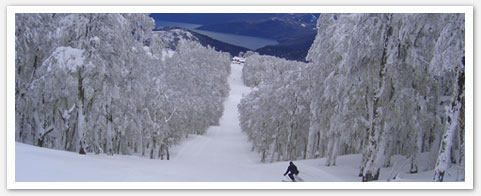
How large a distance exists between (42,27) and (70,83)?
4.08 metres

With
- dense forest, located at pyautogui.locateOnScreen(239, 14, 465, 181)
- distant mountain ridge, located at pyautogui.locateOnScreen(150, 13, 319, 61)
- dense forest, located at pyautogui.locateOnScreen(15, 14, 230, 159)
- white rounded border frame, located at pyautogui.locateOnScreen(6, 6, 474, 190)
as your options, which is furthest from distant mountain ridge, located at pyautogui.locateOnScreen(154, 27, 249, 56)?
dense forest, located at pyautogui.locateOnScreen(239, 14, 465, 181)

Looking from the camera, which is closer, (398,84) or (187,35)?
(398,84)

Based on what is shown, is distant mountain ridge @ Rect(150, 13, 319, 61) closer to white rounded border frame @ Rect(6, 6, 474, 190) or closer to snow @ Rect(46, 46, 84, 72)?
white rounded border frame @ Rect(6, 6, 474, 190)

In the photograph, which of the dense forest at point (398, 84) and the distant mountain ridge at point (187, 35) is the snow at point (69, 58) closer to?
the distant mountain ridge at point (187, 35)

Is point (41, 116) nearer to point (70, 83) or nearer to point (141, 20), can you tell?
point (70, 83)

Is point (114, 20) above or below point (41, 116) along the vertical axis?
above

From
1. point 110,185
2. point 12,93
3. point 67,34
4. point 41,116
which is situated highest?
point 67,34

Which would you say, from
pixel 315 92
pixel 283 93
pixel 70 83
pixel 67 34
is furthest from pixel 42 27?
pixel 283 93

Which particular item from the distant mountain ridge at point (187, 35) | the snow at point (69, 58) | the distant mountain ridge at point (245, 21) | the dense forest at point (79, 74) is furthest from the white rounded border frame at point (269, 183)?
the distant mountain ridge at point (187, 35)

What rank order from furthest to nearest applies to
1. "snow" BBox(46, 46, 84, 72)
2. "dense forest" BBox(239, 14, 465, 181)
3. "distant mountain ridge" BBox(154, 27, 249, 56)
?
"distant mountain ridge" BBox(154, 27, 249, 56), "snow" BBox(46, 46, 84, 72), "dense forest" BBox(239, 14, 465, 181)

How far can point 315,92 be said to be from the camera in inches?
740

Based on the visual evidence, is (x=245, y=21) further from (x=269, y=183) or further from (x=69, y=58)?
(x=69, y=58)

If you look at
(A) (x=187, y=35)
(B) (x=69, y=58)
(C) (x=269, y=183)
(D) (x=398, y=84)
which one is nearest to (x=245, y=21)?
(C) (x=269, y=183)

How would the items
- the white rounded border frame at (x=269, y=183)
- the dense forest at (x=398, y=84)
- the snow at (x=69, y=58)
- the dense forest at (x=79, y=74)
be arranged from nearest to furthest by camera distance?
1. the white rounded border frame at (x=269, y=183)
2. the dense forest at (x=398, y=84)
3. the snow at (x=69, y=58)
4. the dense forest at (x=79, y=74)
